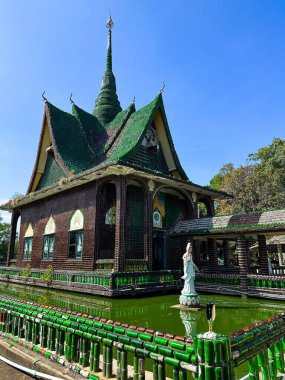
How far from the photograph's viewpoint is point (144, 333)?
2.66 metres

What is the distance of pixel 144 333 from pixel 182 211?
15324mm

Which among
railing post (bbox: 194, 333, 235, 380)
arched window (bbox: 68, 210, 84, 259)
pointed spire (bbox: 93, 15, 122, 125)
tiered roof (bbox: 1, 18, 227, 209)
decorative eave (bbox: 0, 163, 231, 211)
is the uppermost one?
pointed spire (bbox: 93, 15, 122, 125)

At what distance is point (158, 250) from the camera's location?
623 inches

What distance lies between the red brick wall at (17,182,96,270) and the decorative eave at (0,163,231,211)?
460 mm

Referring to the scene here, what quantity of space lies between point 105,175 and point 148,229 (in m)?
3.33

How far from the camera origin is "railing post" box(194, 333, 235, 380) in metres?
2.10

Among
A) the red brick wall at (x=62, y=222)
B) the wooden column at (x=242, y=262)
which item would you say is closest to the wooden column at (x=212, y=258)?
the wooden column at (x=242, y=262)

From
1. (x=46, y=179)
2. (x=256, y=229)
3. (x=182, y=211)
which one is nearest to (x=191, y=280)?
(x=256, y=229)

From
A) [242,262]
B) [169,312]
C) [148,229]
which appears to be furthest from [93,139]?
[169,312]

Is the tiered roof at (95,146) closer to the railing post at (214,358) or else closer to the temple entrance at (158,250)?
the temple entrance at (158,250)

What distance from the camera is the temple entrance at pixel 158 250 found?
51.4ft

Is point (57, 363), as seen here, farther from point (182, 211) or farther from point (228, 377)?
point (182, 211)

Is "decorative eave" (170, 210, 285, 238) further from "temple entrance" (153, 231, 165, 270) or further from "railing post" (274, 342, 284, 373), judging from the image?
"railing post" (274, 342, 284, 373)

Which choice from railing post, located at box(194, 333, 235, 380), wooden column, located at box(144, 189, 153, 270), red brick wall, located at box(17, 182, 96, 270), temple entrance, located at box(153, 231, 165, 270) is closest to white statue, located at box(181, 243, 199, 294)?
wooden column, located at box(144, 189, 153, 270)
